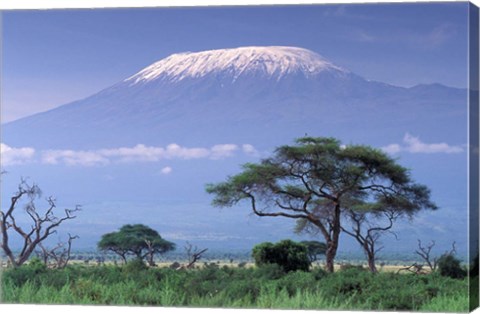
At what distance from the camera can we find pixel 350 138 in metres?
17.4

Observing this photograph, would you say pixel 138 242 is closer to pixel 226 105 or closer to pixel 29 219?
pixel 29 219

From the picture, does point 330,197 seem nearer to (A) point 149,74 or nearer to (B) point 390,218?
(B) point 390,218

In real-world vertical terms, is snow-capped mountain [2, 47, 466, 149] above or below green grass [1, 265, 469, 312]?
above

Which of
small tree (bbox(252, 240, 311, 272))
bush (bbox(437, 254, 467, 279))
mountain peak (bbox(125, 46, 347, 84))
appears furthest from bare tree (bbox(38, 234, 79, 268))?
bush (bbox(437, 254, 467, 279))

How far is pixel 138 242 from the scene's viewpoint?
1788 centimetres

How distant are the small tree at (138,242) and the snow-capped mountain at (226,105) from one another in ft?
3.64

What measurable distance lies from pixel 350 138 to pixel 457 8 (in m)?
2.13

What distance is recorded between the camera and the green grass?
16328 millimetres

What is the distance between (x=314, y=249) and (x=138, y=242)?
2.19 m

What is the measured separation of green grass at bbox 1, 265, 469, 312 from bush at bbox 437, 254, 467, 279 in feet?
0.30

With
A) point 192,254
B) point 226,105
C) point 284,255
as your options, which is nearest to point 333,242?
point 284,255

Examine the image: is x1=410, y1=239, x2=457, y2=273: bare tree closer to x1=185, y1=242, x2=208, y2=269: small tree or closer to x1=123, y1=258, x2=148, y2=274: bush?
x1=185, y1=242, x2=208, y2=269: small tree

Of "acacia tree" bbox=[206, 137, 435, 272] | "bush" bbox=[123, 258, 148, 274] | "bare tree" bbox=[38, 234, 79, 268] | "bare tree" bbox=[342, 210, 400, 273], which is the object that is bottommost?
"bush" bbox=[123, 258, 148, 274]

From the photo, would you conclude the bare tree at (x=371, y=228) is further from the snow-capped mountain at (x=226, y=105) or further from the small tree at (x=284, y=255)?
the snow-capped mountain at (x=226, y=105)
